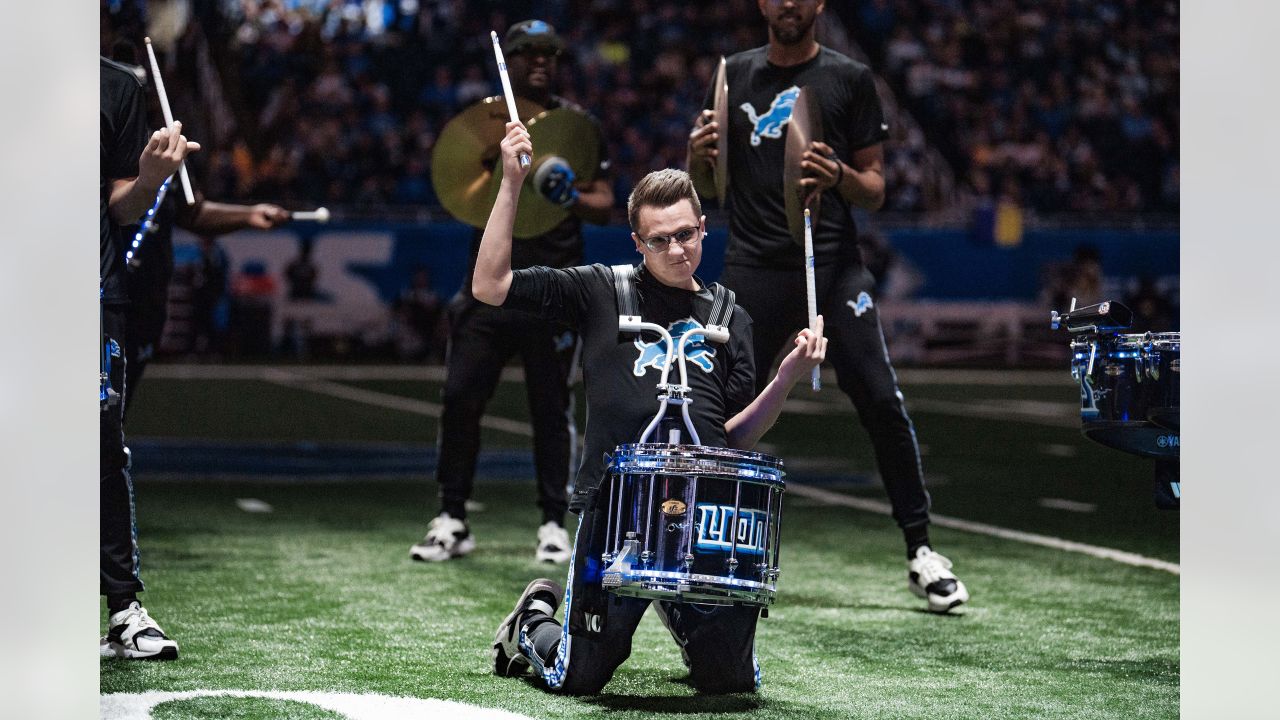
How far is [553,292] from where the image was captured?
4.19 metres

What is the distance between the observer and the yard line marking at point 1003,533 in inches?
265

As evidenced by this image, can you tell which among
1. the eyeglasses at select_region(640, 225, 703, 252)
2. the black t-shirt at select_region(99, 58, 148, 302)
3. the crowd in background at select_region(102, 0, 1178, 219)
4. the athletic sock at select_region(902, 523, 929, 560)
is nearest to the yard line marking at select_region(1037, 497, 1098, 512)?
the athletic sock at select_region(902, 523, 929, 560)

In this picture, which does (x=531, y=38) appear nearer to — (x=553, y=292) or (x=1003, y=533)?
(x=553, y=292)

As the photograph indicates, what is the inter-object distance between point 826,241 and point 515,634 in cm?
197

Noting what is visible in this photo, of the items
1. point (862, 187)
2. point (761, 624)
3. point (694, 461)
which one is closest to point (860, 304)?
point (862, 187)

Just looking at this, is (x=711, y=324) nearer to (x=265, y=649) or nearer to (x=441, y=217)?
(x=265, y=649)

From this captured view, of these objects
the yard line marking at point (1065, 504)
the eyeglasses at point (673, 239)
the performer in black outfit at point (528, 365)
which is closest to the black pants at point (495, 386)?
the performer in black outfit at point (528, 365)

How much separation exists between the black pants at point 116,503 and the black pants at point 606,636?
120 centimetres

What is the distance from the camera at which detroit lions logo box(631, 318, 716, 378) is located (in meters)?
4.22

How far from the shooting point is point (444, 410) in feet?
21.9

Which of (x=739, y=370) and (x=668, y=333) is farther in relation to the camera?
(x=739, y=370)

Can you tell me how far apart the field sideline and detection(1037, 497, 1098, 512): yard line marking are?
0.02m

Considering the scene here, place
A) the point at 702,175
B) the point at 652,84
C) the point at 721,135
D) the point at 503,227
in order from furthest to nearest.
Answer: the point at 652,84, the point at 702,175, the point at 721,135, the point at 503,227
